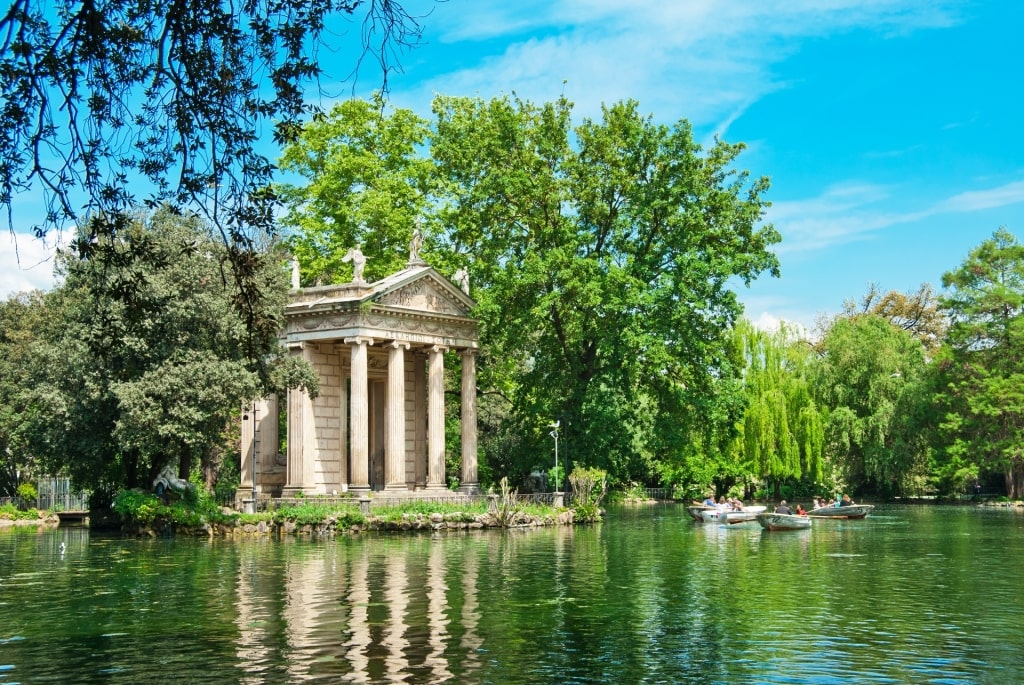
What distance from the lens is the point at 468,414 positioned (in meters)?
49.3

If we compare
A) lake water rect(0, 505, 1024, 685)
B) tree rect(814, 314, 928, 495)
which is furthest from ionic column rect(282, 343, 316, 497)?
tree rect(814, 314, 928, 495)

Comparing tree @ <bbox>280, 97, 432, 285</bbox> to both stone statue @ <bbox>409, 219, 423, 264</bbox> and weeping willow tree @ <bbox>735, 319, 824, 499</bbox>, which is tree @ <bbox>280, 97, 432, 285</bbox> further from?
weeping willow tree @ <bbox>735, 319, 824, 499</bbox>

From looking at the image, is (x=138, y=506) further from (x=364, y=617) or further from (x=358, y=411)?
(x=364, y=617)

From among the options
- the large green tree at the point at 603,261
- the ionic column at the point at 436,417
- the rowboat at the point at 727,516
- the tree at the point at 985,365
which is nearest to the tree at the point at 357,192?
the large green tree at the point at 603,261

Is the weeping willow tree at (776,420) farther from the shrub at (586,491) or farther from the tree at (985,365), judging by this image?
the shrub at (586,491)

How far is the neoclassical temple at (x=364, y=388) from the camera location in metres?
44.2

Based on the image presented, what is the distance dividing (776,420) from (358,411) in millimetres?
32405

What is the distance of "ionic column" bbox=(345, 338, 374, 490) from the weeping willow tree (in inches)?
1164

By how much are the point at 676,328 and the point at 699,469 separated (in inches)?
1203

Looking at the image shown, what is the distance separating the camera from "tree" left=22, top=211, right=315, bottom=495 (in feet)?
125

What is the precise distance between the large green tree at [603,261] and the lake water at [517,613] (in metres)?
15.3

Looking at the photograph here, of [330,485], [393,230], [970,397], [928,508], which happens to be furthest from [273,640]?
[970,397]

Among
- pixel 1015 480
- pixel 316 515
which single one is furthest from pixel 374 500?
pixel 1015 480

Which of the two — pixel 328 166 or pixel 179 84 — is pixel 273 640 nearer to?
pixel 179 84
